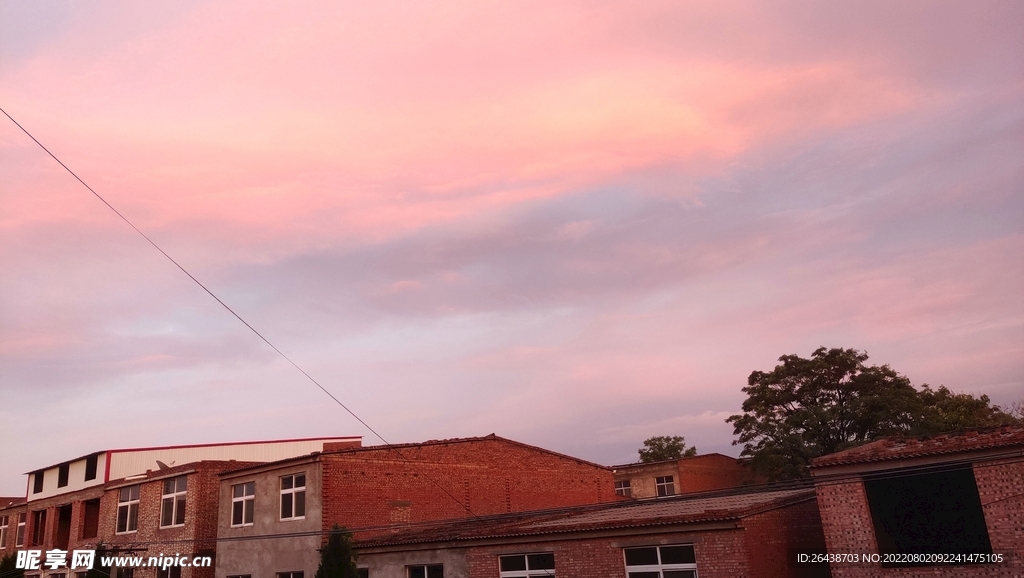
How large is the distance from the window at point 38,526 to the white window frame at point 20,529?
33.0 inches

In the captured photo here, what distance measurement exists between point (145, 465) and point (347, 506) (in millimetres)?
21450

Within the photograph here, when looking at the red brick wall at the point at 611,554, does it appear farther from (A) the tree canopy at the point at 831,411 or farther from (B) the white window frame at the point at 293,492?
(A) the tree canopy at the point at 831,411

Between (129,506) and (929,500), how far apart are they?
39623 millimetres

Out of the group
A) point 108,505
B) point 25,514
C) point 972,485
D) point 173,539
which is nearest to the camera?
point 972,485

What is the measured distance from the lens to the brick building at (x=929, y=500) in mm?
21203

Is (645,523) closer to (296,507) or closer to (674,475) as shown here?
(296,507)

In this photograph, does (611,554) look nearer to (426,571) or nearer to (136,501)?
(426,571)

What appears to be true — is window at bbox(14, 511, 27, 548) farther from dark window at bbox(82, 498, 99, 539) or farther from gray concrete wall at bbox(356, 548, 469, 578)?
gray concrete wall at bbox(356, 548, 469, 578)

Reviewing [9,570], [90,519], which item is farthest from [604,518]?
[9,570]

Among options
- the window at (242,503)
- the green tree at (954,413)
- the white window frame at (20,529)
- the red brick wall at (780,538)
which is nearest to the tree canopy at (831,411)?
the green tree at (954,413)

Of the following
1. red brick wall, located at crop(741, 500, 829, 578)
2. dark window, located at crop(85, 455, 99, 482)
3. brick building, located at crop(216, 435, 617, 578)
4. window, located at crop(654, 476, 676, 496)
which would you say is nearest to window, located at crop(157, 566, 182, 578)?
brick building, located at crop(216, 435, 617, 578)

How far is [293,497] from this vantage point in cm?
3466

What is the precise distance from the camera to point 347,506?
110 feet

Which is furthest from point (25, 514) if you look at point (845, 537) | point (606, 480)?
point (845, 537)
